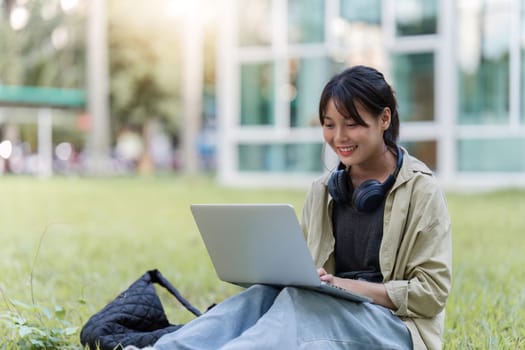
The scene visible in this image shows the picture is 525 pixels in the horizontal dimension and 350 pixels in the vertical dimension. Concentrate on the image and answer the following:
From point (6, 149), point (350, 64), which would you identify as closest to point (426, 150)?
point (350, 64)

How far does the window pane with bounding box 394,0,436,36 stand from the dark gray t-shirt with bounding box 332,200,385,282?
475 inches

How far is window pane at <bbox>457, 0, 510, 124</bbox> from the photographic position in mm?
13938

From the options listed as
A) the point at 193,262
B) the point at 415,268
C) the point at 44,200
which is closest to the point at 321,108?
the point at 415,268

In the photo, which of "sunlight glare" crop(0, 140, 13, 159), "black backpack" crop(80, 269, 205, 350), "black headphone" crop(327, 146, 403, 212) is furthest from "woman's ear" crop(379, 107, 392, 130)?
"sunlight glare" crop(0, 140, 13, 159)

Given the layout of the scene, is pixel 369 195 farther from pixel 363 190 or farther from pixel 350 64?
pixel 350 64

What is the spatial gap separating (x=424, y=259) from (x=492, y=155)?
12.0 metres

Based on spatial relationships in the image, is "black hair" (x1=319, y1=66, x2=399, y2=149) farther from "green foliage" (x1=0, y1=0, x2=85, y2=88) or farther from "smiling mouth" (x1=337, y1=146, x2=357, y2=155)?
"green foliage" (x1=0, y1=0, x2=85, y2=88)

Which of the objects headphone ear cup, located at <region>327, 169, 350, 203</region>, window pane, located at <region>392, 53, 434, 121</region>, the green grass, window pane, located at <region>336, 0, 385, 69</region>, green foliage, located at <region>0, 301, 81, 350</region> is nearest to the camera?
headphone ear cup, located at <region>327, 169, 350, 203</region>

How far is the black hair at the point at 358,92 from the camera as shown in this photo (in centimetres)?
271

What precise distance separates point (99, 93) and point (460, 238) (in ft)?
57.5

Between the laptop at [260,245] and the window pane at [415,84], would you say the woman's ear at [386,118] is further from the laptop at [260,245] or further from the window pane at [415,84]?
the window pane at [415,84]

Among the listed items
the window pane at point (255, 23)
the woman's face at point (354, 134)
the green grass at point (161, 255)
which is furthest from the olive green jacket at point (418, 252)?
the window pane at point (255, 23)

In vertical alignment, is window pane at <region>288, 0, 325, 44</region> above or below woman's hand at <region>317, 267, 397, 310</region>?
above

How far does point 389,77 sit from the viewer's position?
14.6 m
